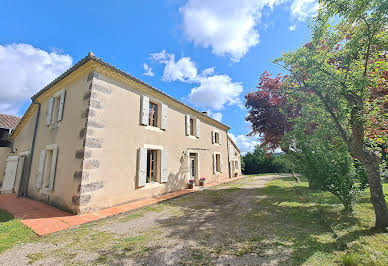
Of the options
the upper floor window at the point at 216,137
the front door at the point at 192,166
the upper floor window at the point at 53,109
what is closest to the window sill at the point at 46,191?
the upper floor window at the point at 53,109

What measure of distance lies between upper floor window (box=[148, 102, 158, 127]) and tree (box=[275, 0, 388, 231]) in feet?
19.0

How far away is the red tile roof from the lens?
36.2ft

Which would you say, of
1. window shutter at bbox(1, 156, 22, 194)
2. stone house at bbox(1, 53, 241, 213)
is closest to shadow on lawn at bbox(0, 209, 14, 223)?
stone house at bbox(1, 53, 241, 213)

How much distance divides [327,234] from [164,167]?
5896mm

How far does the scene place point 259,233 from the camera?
3.48 meters

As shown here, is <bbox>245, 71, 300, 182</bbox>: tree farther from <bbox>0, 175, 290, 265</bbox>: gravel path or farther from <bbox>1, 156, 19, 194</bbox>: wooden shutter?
<bbox>1, 156, 19, 194</bbox>: wooden shutter

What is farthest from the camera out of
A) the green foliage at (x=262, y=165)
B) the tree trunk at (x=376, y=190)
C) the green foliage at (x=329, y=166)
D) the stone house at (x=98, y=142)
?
the green foliage at (x=262, y=165)

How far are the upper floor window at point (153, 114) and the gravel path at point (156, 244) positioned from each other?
4228 millimetres

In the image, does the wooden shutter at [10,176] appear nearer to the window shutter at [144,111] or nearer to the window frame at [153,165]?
the window frame at [153,165]

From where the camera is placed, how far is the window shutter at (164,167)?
742 centimetres

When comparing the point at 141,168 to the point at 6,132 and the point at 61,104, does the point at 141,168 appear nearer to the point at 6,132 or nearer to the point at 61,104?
the point at 61,104

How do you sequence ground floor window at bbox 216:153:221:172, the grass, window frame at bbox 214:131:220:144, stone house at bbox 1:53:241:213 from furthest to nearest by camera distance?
window frame at bbox 214:131:220:144, ground floor window at bbox 216:153:221:172, stone house at bbox 1:53:241:213, the grass

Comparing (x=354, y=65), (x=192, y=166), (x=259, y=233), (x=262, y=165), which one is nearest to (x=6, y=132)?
(x=192, y=166)

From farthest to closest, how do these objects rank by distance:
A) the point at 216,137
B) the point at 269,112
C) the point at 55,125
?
the point at 216,137
the point at 269,112
the point at 55,125
